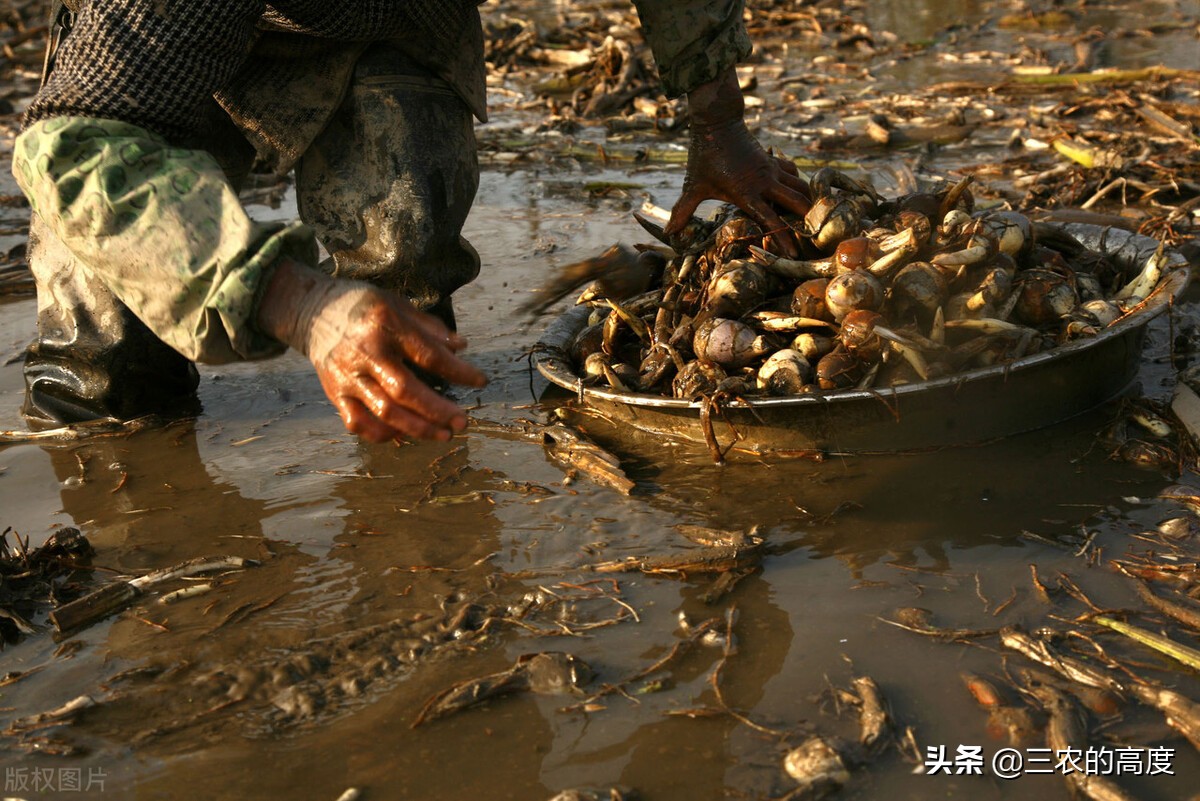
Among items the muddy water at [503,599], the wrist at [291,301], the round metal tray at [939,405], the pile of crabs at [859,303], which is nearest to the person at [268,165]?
the wrist at [291,301]

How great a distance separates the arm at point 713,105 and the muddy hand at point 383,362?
1.68m

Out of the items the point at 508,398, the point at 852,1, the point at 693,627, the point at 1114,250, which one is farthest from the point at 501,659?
the point at 852,1

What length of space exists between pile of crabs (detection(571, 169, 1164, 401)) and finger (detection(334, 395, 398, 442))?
3.58 feet

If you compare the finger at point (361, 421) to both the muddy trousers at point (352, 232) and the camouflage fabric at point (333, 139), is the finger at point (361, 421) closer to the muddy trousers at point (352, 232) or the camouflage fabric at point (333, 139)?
the camouflage fabric at point (333, 139)

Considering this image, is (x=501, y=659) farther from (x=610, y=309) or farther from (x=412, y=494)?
(x=610, y=309)

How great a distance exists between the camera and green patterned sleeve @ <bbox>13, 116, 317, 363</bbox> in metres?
→ 2.11

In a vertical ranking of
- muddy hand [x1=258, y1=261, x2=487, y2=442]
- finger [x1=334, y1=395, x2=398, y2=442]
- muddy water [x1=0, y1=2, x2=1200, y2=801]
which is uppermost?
muddy hand [x1=258, y1=261, x2=487, y2=442]

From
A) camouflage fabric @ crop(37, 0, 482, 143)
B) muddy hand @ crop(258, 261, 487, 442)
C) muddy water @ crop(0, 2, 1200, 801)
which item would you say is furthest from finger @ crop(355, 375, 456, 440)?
camouflage fabric @ crop(37, 0, 482, 143)

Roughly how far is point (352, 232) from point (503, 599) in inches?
60.1

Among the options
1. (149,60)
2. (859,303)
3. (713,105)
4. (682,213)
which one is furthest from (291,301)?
(713,105)

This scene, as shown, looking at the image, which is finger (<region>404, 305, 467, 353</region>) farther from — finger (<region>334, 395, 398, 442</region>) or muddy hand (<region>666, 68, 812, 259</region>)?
muddy hand (<region>666, 68, 812, 259</region>)

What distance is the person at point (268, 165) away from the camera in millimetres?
2133

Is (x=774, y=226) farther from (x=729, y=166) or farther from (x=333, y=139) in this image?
(x=333, y=139)

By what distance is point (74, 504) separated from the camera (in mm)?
3137
